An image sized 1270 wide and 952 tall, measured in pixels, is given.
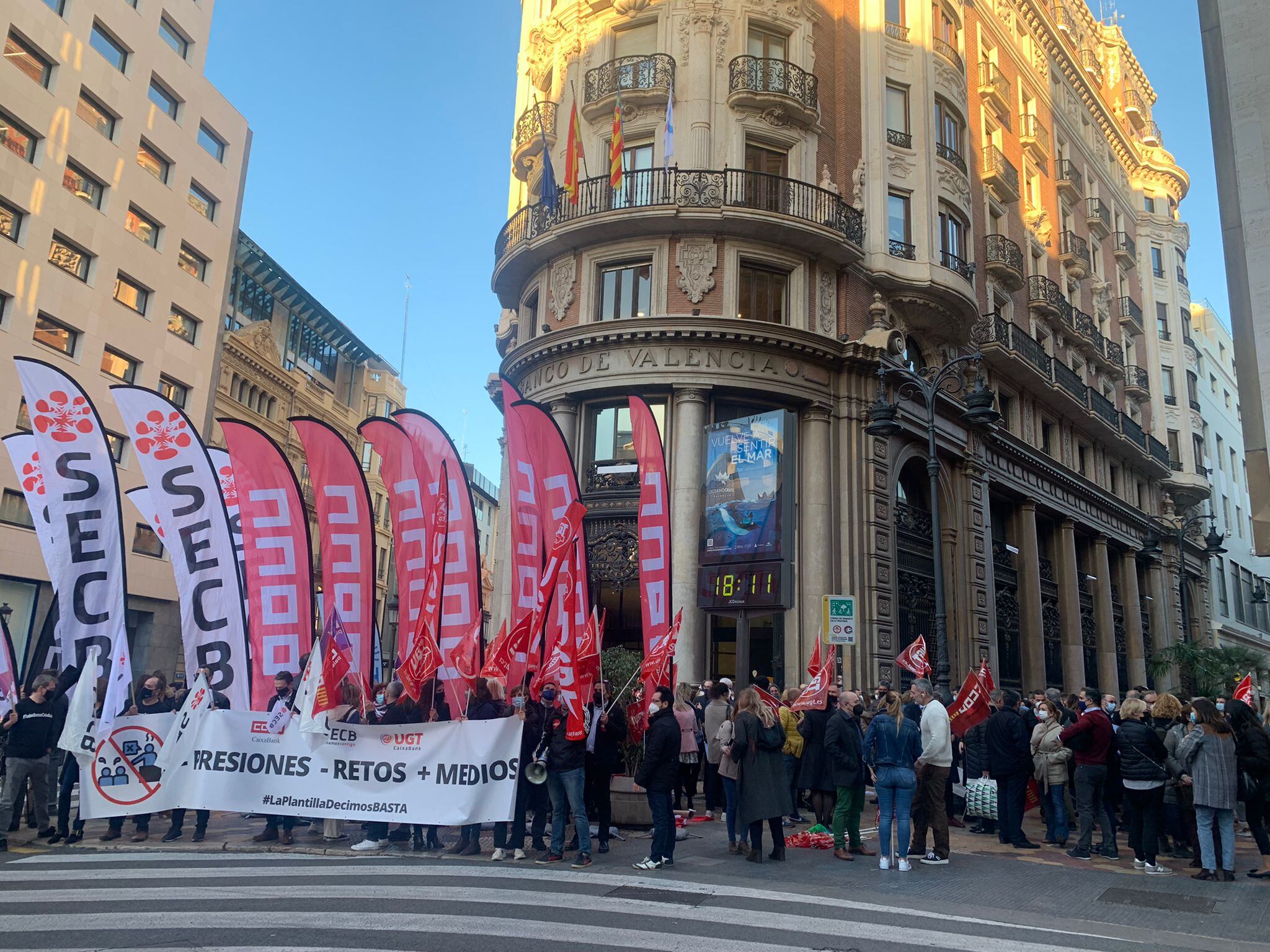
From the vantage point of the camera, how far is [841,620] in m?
16.7

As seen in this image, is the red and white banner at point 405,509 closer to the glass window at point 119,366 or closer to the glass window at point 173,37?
the glass window at point 119,366

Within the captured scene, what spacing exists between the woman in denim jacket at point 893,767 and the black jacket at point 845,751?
34 centimetres

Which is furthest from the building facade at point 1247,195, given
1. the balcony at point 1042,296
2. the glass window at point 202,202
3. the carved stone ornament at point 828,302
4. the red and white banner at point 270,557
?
the glass window at point 202,202

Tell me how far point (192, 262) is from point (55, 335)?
8.64m

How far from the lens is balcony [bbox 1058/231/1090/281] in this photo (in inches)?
1587

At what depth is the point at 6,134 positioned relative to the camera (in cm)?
3172

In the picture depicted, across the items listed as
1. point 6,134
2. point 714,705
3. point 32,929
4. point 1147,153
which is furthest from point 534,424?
point 1147,153

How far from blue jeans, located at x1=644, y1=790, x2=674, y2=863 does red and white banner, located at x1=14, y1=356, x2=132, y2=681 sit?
22.9 feet

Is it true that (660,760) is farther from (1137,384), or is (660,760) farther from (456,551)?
(1137,384)

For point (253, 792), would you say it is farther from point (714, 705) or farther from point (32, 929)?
point (714, 705)

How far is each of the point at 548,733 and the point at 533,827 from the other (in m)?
1.36

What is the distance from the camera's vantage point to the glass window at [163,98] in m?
39.1

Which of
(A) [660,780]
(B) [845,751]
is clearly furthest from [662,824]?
(B) [845,751]

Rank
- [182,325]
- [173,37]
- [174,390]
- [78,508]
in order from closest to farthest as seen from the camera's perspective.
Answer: [78,508] → [174,390] → [182,325] → [173,37]
